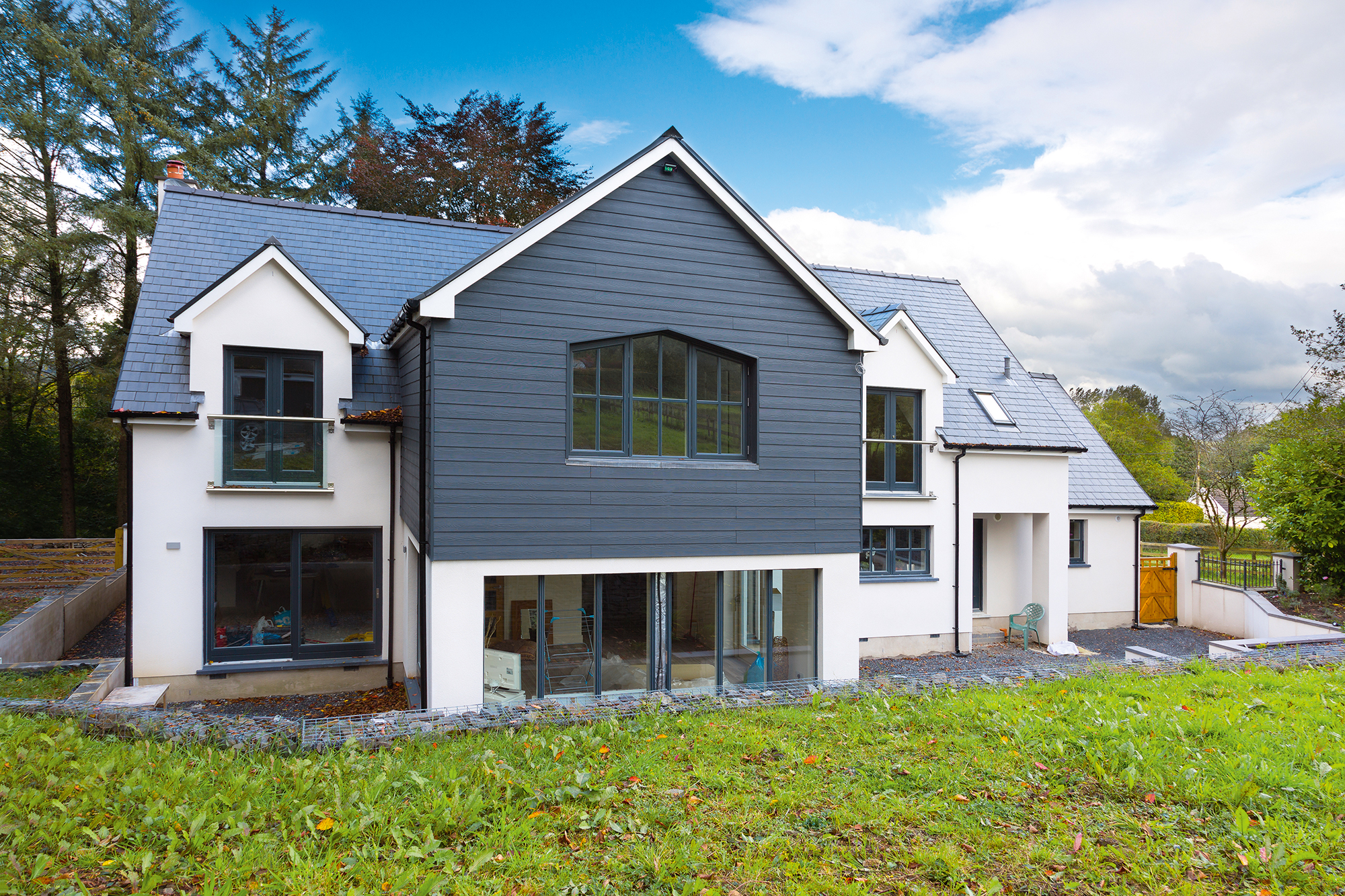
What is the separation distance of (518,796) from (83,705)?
4450 mm

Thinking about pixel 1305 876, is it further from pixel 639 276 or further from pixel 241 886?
pixel 639 276

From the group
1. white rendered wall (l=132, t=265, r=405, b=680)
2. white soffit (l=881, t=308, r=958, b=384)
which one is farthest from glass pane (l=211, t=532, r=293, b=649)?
white soffit (l=881, t=308, r=958, b=384)

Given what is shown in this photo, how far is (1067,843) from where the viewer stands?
4582mm

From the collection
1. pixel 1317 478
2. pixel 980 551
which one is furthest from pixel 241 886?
pixel 1317 478

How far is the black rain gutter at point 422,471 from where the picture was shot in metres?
8.52

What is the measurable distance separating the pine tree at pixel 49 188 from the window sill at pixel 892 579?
22101 millimetres

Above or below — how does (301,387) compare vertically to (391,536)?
above

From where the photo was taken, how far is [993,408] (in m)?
15.0

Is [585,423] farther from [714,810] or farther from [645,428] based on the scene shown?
[714,810]

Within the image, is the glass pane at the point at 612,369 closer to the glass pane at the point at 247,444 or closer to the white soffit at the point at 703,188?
the white soffit at the point at 703,188

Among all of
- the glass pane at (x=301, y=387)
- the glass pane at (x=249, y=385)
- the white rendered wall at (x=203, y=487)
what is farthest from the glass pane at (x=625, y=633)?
the glass pane at (x=249, y=385)

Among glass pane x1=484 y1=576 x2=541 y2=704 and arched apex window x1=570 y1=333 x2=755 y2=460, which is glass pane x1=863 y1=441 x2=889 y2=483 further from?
glass pane x1=484 y1=576 x2=541 y2=704

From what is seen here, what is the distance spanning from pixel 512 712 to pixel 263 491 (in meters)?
5.97

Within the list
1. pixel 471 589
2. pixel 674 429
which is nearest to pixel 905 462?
pixel 674 429
